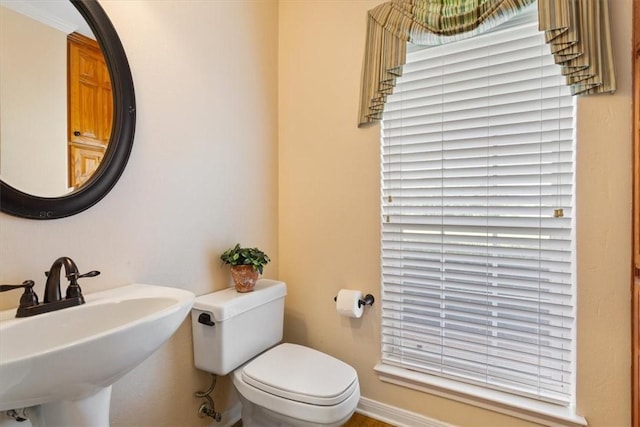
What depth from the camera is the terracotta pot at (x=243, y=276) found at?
1.58 meters

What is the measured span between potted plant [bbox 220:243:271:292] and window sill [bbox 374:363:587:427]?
0.80m

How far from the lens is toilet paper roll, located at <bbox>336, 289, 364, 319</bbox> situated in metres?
1.73

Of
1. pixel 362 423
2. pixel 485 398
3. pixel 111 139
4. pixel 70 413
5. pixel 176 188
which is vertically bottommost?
pixel 362 423

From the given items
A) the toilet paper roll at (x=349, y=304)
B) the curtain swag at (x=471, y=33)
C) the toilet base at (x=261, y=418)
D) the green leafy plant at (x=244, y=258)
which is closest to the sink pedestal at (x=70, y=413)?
the toilet base at (x=261, y=418)

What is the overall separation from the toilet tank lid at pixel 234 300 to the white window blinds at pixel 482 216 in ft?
1.93

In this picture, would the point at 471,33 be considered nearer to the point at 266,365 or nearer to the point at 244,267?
the point at 244,267

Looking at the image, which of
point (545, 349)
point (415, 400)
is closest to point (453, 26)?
point (545, 349)

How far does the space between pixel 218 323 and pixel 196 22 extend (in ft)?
4.41

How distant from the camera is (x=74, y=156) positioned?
1126mm

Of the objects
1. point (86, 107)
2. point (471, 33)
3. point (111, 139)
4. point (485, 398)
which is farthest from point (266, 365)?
point (471, 33)

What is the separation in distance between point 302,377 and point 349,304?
47cm

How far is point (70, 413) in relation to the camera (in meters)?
0.90

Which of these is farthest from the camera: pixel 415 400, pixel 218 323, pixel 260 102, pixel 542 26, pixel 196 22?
pixel 260 102

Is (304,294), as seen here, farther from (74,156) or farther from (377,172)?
(74,156)
